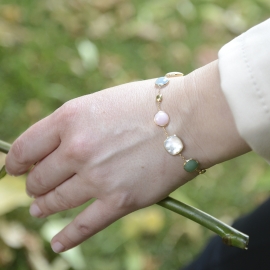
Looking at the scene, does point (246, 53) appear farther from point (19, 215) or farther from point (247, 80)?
point (19, 215)

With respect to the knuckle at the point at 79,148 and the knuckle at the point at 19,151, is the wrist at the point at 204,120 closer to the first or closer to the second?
the knuckle at the point at 79,148

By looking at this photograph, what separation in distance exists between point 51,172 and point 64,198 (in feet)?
0.21

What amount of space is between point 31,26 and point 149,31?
23.3 inches

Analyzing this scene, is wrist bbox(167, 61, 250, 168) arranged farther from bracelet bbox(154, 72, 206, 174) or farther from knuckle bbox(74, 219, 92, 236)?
knuckle bbox(74, 219, 92, 236)

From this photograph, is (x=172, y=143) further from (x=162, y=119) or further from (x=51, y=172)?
(x=51, y=172)

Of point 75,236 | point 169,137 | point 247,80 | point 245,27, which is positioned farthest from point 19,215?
point 245,27

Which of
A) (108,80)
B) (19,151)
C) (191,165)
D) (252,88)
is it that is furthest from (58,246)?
(108,80)

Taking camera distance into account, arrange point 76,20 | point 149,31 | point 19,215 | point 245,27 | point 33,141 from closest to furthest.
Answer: point 33,141 < point 19,215 < point 76,20 < point 149,31 < point 245,27

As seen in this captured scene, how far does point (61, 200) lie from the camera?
0.89 m

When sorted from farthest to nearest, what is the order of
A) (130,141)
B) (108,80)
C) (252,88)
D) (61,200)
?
(108,80) → (61,200) → (130,141) → (252,88)

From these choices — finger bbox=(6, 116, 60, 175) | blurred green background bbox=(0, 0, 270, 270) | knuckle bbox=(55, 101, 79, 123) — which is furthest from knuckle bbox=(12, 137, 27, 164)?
blurred green background bbox=(0, 0, 270, 270)

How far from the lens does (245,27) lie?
2.40 metres

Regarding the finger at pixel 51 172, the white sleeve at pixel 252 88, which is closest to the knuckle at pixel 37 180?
the finger at pixel 51 172

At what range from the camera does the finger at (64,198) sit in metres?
0.84
